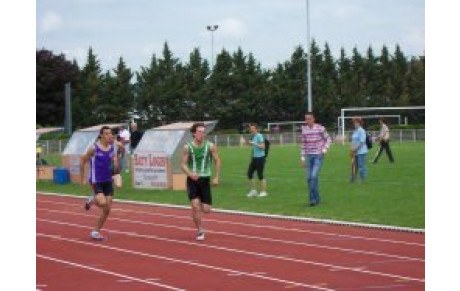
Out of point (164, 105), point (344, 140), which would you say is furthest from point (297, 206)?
point (164, 105)

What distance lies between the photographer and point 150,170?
25.8 meters

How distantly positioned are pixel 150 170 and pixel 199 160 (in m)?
12.1

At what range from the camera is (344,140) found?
6506 cm

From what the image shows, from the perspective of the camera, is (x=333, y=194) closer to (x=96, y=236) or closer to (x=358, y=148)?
(x=358, y=148)

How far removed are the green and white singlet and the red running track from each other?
1.06m

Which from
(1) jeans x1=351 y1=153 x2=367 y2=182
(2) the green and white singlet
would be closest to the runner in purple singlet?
(2) the green and white singlet

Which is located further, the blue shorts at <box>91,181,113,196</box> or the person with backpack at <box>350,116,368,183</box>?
the person with backpack at <box>350,116,368,183</box>

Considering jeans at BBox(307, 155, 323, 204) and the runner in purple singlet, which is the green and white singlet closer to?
the runner in purple singlet

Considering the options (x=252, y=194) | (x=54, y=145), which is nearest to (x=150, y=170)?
(x=252, y=194)

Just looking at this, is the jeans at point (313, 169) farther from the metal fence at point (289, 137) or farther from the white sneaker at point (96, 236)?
the metal fence at point (289, 137)

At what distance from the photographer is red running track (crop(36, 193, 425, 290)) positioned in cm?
994

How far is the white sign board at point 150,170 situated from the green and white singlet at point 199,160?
11.4m

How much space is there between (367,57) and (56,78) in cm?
3352
